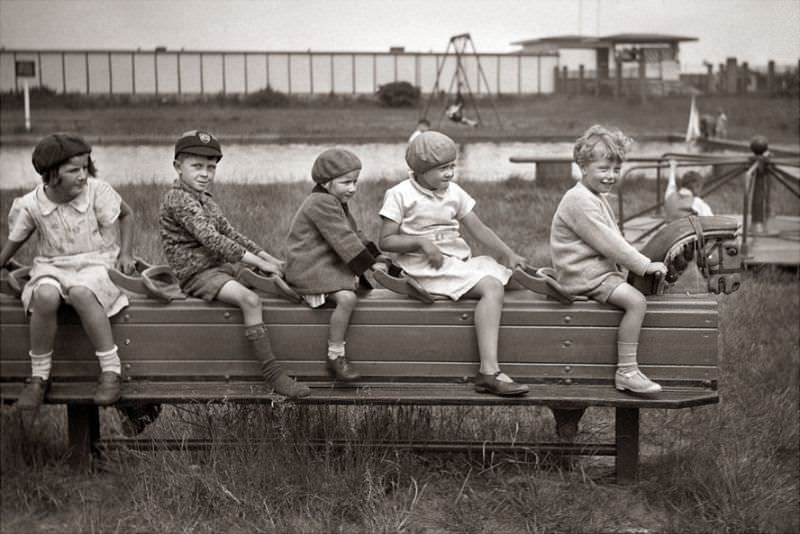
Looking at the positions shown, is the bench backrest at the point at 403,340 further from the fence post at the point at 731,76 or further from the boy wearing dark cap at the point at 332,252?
the fence post at the point at 731,76

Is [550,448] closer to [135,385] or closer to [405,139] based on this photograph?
[135,385]

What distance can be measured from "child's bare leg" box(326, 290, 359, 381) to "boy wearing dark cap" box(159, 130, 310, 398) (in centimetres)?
15

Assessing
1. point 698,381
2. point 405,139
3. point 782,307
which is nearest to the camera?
point 698,381

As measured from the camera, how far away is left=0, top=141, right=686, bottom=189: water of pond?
497 inches

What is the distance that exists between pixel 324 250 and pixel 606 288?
1.10 m

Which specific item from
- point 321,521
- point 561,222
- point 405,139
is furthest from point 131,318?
point 405,139

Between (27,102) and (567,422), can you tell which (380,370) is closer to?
(567,422)

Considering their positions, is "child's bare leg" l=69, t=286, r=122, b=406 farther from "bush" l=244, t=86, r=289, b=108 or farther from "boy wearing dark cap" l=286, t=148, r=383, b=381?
"bush" l=244, t=86, r=289, b=108

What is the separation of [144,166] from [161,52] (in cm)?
265

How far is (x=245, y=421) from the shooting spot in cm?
461

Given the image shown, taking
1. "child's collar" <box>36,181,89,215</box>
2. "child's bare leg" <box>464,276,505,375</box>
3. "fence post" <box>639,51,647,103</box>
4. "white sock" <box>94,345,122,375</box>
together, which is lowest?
"white sock" <box>94,345,122,375</box>

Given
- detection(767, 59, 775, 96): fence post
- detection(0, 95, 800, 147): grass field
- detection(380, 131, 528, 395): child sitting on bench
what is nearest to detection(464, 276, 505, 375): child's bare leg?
detection(380, 131, 528, 395): child sitting on bench

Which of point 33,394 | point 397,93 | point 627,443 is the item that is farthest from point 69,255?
point 397,93

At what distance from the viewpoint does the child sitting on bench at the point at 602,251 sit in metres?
4.45
